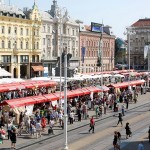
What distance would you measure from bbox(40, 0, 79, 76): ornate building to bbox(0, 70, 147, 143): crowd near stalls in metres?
21.3

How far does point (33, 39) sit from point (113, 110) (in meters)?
43.6

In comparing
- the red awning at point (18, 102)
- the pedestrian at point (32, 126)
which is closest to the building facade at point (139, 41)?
the red awning at point (18, 102)

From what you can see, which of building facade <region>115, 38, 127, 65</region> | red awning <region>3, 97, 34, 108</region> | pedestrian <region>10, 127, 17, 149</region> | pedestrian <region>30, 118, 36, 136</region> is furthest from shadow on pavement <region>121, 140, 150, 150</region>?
building facade <region>115, 38, 127, 65</region>

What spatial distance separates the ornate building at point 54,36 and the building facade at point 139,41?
4556cm

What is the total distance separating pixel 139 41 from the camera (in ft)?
467

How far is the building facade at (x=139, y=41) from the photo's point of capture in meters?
140

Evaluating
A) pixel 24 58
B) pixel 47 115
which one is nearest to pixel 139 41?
pixel 24 58

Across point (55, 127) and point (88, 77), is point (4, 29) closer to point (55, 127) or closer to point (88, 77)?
point (88, 77)

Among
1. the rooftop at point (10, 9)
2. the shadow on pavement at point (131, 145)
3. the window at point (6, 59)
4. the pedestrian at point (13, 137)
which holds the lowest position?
the shadow on pavement at point (131, 145)

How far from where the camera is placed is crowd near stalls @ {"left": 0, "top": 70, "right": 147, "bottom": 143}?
3102cm

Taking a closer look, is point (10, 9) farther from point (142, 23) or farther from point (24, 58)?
point (142, 23)

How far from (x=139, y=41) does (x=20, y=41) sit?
2793 inches

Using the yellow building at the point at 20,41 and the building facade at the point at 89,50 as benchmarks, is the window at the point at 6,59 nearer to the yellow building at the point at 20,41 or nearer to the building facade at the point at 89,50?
the yellow building at the point at 20,41

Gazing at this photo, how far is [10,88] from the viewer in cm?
4388
